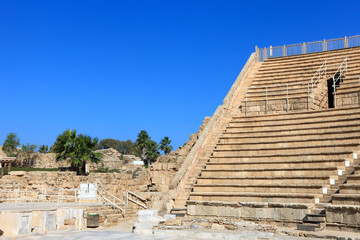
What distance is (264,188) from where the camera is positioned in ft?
44.8

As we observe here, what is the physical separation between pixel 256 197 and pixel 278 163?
72.3 inches

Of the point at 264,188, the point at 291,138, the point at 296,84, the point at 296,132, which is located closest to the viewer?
the point at 264,188

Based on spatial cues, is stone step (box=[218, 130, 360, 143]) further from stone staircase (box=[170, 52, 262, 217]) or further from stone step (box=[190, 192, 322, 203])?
stone step (box=[190, 192, 322, 203])

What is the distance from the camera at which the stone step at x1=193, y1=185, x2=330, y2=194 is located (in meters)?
12.8

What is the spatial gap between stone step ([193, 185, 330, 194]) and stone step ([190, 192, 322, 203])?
330 mm

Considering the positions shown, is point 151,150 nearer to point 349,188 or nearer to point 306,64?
point 306,64

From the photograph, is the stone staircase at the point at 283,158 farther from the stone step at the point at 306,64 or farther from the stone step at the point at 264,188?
the stone step at the point at 306,64

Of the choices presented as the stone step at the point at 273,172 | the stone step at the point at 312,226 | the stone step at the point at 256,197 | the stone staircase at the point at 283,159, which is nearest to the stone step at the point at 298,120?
the stone staircase at the point at 283,159

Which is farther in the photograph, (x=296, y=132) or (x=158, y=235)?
(x=296, y=132)

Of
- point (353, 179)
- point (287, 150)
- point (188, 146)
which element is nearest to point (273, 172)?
point (287, 150)

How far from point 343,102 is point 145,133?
3983 cm

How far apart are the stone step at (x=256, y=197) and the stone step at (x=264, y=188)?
330mm

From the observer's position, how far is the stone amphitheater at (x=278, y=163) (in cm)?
1163

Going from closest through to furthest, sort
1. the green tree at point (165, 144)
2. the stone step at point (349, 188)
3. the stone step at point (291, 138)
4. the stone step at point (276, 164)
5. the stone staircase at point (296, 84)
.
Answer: the stone step at point (349, 188), the stone step at point (276, 164), the stone step at point (291, 138), the stone staircase at point (296, 84), the green tree at point (165, 144)
